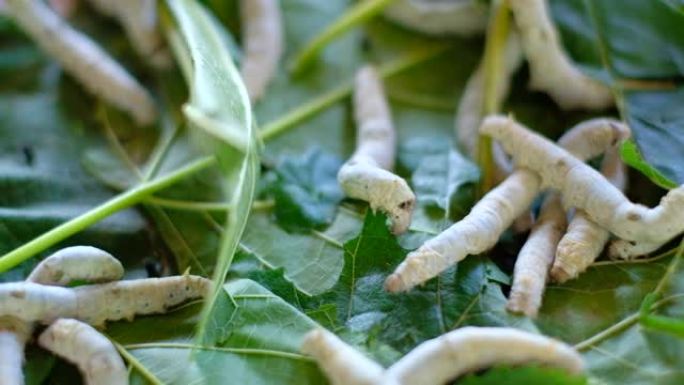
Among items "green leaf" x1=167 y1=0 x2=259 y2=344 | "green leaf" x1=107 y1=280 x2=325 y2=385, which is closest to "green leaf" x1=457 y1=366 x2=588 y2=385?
"green leaf" x1=107 y1=280 x2=325 y2=385

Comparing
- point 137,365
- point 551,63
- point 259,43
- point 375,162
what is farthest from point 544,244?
point 259,43

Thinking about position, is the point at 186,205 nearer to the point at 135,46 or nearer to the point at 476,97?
the point at 135,46

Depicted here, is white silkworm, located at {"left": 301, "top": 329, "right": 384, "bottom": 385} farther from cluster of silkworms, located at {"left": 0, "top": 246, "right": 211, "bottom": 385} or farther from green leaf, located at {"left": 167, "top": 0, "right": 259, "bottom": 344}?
cluster of silkworms, located at {"left": 0, "top": 246, "right": 211, "bottom": 385}

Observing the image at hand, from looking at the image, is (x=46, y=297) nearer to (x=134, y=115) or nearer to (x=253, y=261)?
(x=253, y=261)

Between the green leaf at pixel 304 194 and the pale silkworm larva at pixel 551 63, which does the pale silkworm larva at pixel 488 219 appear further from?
the green leaf at pixel 304 194

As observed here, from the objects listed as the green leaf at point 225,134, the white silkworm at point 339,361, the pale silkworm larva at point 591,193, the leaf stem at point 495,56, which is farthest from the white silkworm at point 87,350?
the leaf stem at point 495,56

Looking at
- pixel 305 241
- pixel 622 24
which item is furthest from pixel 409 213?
pixel 622 24
